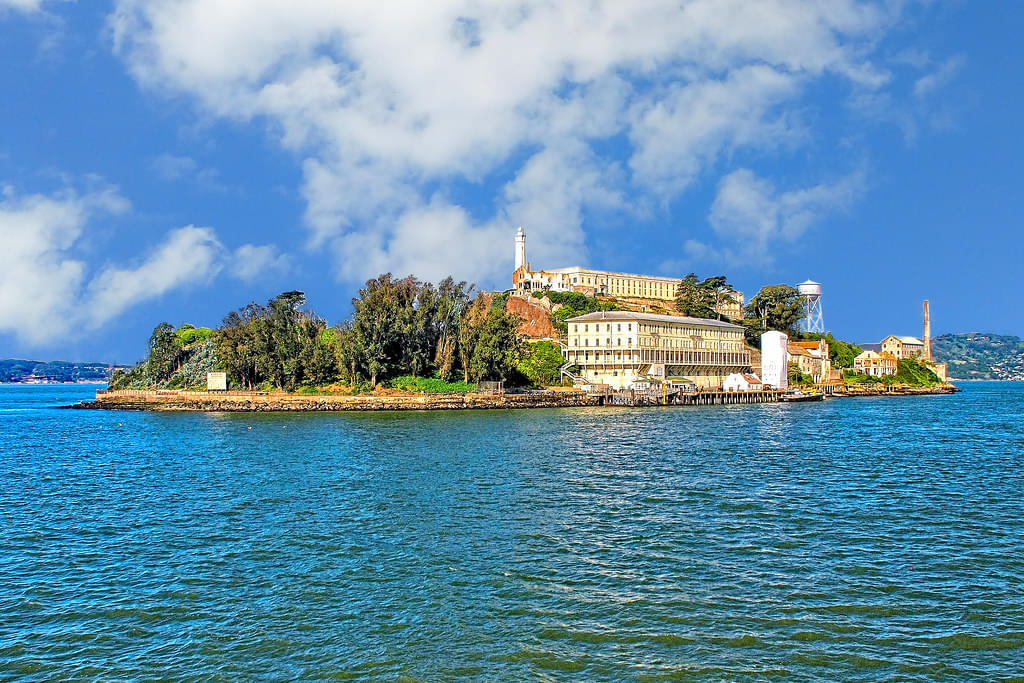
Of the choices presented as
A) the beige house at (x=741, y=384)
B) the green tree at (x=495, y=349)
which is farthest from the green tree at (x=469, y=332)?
the beige house at (x=741, y=384)

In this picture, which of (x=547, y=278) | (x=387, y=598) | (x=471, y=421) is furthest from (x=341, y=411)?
(x=547, y=278)

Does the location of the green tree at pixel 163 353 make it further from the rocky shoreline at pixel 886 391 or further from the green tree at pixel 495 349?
the rocky shoreline at pixel 886 391

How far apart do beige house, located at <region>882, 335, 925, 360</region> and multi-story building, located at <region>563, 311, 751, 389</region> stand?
77792 mm

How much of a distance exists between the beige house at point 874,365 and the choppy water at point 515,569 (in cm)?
12155

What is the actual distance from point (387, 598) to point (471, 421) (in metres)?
49.0

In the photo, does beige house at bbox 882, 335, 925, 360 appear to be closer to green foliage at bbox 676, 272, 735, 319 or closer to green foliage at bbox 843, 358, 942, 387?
green foliage at bbox 843, 358, 942, 387

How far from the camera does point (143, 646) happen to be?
14.1m

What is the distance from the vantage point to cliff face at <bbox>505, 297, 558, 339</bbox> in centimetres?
12238

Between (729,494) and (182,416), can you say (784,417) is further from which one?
(182,416)

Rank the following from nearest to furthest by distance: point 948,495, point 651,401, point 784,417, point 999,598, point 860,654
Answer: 1. point 860,654
2. point 999,598
3. point 948,495
4. point 784,417
5. point 651,401

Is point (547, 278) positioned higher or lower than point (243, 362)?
higher

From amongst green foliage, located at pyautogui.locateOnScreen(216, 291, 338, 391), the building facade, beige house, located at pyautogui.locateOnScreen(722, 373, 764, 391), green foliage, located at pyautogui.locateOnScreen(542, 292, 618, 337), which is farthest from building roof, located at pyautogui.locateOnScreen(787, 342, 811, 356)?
green foliage, located at pyautogui.locateOnScreen(216, 291, 338, 391)

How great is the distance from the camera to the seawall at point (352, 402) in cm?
8306

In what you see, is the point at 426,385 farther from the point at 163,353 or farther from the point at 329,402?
the point at 163,353
